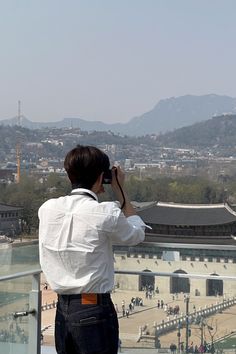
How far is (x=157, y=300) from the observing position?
2.50 m

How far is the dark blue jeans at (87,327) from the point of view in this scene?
5.45 feet

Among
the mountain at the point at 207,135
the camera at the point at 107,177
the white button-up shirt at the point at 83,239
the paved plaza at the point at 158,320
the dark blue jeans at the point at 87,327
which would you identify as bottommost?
the mountain at the point at 207,135

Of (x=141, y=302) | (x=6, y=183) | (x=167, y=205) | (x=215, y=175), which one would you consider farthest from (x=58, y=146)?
(x=141, y=302)

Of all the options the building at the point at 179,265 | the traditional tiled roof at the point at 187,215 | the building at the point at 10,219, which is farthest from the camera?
the building at the point at 10,219

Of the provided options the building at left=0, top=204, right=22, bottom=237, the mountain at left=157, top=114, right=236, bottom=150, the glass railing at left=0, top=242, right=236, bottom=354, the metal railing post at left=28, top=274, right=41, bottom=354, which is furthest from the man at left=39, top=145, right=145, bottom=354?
the mountain at left=157, top=114, right=236, bottom=150

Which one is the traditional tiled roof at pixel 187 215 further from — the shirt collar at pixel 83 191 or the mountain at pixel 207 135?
the mountain at pixel 207 135

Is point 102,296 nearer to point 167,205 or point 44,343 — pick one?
point 44,343

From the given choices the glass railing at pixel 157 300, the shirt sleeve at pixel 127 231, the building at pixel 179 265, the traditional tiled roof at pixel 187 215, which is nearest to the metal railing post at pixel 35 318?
the glass railing at pixel 157 300

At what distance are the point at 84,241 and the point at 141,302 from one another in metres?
0.96

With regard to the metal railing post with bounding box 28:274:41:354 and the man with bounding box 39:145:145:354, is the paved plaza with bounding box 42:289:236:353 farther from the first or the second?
the man with bounding box 39:145:145:354

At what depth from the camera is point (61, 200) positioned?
1.71 meters

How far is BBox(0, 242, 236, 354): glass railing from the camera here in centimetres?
226

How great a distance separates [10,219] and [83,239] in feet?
114

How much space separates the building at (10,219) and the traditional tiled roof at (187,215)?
11802 mm
